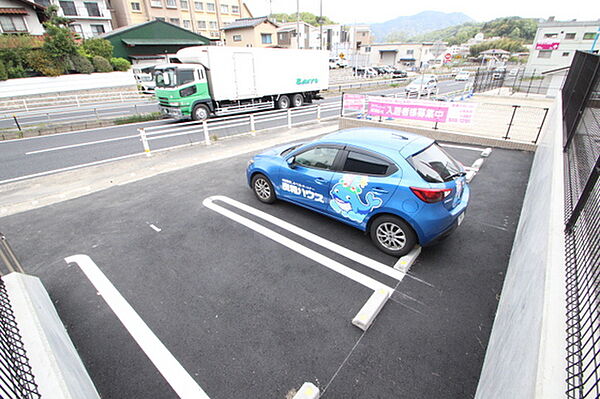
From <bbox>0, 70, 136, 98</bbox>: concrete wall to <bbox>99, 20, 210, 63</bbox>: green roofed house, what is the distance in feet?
26.8

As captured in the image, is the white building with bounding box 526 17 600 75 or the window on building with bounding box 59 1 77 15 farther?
the white building with bounding box 526 17 600 75

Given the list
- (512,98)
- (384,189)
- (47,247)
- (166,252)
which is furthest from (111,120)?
(512,98)

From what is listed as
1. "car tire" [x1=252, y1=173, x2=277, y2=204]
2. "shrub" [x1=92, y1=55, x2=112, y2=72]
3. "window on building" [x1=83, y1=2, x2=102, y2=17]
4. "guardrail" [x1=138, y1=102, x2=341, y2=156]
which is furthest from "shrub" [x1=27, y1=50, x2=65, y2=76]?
"car tire" [x1=252, y1=173, x2=277, y2=204]

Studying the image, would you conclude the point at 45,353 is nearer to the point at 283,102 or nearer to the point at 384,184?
the point at 384,184

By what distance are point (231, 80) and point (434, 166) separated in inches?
553

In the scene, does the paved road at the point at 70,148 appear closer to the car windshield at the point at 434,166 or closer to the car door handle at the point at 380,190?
the car door handle at the point at 380,190

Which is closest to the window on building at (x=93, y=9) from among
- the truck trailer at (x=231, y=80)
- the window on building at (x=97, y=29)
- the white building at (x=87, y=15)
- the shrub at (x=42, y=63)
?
the white building at (x=87, y=15)

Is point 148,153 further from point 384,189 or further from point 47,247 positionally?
point 384,189

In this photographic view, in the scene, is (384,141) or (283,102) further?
(283,102)

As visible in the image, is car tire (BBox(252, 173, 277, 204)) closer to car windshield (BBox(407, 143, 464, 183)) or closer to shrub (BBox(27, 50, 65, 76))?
car windshield (BBox(407, 143, 464, 183))

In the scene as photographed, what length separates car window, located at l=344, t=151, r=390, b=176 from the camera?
156 inches

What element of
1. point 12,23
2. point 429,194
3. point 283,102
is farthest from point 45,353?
point 12,23

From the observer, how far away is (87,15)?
37.3 metres

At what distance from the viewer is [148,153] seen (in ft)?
30.3
